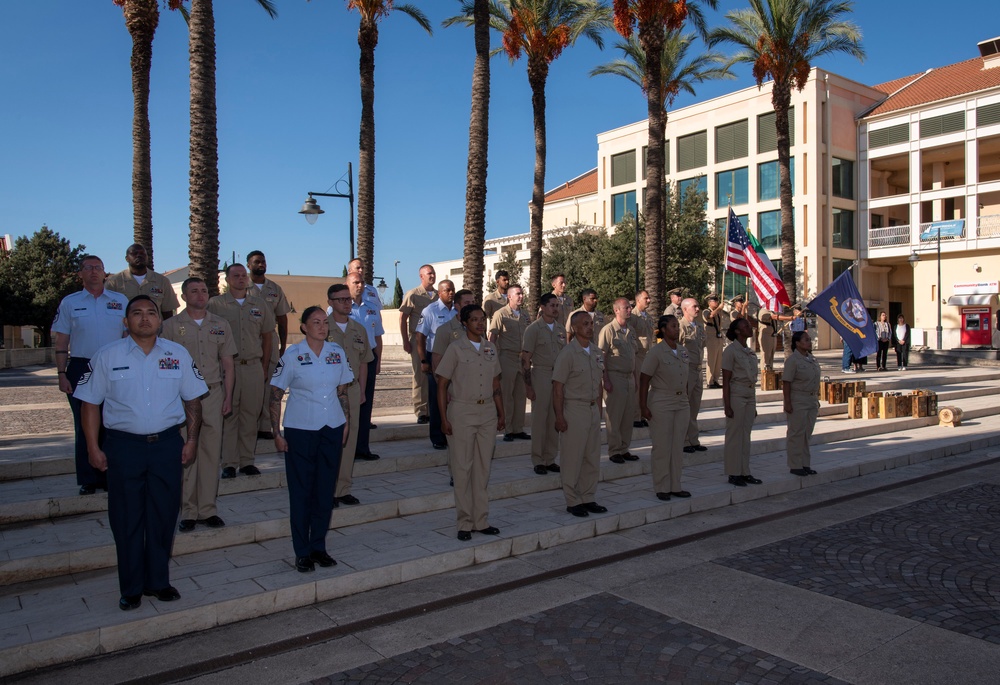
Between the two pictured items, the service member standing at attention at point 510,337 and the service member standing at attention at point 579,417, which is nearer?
the service member standing at attention at point 579,417

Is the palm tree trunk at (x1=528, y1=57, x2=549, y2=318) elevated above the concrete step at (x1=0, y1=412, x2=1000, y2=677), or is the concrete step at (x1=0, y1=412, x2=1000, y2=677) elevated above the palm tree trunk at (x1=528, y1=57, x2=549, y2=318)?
the palm tree trunk at (x1=528, y1=57, x2=549, y2=318)

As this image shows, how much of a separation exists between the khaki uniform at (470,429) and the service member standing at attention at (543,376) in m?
2.06

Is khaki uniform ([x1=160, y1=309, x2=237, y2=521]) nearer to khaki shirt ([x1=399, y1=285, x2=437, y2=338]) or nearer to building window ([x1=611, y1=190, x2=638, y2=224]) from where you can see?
khaki shirt ([x1=399, y1=285, x2=437, y2=338])

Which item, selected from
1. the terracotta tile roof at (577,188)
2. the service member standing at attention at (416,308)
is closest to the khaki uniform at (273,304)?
the service member standing at attention at (416,308)

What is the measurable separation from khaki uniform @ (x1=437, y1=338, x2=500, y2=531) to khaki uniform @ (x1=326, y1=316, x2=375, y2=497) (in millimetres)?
980

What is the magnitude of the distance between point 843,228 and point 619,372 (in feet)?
133

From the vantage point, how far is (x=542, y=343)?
8.55 metres

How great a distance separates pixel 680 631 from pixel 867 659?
1073mm

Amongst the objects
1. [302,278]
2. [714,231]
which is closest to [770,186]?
[714,231]

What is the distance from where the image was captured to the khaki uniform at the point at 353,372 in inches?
267

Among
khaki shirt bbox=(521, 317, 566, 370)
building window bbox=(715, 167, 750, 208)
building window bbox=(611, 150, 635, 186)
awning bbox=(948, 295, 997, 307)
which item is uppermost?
building window bbox=(611, 150, 635, 186)

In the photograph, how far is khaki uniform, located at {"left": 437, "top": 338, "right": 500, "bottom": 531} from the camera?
6305 mm

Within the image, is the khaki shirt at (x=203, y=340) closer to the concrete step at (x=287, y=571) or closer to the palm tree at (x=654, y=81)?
the concrete step at (x=287, y=571)

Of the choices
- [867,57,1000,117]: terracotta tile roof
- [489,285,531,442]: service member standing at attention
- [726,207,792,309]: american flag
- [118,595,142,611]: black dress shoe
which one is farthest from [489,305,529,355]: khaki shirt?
[867,57,1000,117]: terracotta tile roof
